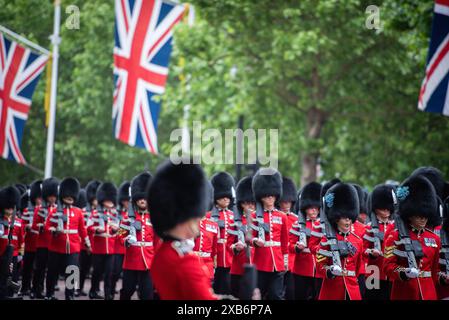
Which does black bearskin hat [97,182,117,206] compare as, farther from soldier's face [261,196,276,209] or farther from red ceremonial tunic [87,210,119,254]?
soldier's face [261,196,276,209]

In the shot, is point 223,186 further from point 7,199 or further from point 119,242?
point 7,199

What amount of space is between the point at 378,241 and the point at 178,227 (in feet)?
18.1

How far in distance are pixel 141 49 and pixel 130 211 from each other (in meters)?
2.21

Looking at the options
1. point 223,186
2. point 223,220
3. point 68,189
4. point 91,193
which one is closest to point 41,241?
point 68,189

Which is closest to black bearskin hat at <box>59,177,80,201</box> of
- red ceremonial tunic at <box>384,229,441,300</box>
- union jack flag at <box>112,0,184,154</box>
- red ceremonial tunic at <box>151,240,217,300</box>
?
union jack flag at <box>112,0,184,154</box>

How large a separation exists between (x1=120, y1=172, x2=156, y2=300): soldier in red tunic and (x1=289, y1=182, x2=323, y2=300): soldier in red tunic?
178cm

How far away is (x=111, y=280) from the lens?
13.9 m

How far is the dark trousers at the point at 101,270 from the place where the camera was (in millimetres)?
13500

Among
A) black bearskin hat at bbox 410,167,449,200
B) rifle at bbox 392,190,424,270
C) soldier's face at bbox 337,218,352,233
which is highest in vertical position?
black bearskin hat at bbox 410,167,449,200

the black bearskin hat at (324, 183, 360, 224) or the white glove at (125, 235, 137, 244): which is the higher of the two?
the black bearskin hat at (324, 183, 360, 224)

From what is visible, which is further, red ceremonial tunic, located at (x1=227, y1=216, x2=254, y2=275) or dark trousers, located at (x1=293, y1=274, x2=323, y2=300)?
dark trousers, located at (x1=293, y1=274, x2=323, y2=300)

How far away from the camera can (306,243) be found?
1091 centimetres

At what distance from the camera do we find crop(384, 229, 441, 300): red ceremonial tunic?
297 inches
